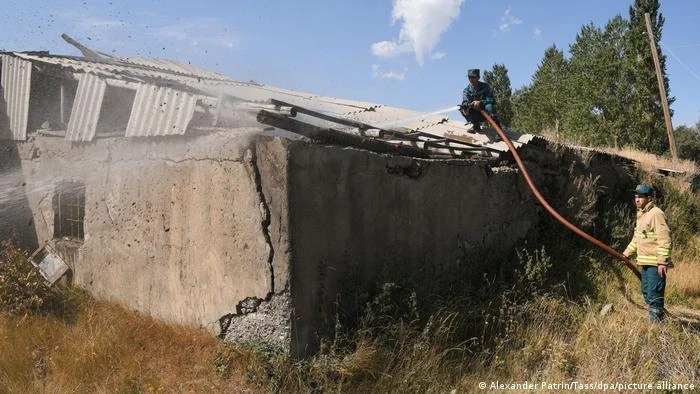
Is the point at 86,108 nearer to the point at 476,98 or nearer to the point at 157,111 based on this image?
the point at 157,111

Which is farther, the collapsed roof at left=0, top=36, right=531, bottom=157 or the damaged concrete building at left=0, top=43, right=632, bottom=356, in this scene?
the collapsed roof at left=0, top=36, right=531, bottom=157

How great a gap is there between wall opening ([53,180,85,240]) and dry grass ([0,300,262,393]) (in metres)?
1.61

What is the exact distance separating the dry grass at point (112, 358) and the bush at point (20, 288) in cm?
22

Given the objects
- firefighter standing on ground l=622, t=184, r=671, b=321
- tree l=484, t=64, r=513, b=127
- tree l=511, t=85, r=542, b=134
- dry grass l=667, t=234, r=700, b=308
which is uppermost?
tree l=484, t=64, r=513, b=127

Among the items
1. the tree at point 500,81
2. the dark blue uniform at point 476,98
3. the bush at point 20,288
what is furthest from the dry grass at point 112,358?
the tree at point 500,81

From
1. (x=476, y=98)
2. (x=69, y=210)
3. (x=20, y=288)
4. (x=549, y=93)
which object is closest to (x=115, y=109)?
(x=69, y=210)

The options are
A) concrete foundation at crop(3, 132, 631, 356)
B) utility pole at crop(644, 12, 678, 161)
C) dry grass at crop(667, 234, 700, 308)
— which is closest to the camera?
concrete foundation at crop(3, 132, 631, 356)

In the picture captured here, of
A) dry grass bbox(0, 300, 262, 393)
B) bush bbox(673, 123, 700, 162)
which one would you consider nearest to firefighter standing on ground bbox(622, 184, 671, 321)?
dry grass bbox(0, 300, 262, 393)

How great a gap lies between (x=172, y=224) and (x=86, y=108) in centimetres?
228

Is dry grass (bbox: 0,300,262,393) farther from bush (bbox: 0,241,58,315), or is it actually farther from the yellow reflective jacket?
the yellow reflective jacket

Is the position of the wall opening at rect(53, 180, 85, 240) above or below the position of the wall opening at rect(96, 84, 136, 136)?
below

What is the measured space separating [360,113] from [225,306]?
16.2ft

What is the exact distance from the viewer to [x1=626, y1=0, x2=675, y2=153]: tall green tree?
2414 cm

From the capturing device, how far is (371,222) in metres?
4.85
